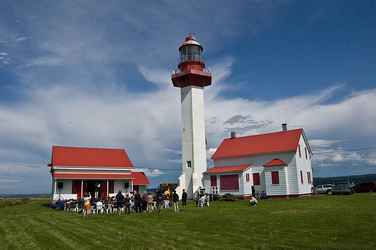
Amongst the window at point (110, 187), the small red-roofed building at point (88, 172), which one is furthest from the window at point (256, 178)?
the window at point (110, 187)

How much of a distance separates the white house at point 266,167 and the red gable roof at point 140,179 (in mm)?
7467

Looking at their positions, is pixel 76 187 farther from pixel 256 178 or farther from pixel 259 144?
pixel 259 144

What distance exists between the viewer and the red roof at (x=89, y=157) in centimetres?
3372

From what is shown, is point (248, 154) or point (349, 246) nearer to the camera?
point (349, 246)

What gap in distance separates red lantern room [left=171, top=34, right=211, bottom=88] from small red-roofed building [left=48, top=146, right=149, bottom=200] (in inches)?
399

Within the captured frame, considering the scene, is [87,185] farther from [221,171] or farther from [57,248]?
[57,248]

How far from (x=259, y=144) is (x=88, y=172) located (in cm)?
1739

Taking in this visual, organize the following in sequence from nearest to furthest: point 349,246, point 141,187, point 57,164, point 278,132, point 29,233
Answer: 1. point 349,246
2. point 29,233
3. point 57,164
4. point 278,132
5. point 141,187

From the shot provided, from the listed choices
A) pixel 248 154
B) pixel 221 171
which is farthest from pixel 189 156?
pixel 248 154

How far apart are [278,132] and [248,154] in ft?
13.2

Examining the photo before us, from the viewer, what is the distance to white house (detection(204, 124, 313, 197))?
111 ft

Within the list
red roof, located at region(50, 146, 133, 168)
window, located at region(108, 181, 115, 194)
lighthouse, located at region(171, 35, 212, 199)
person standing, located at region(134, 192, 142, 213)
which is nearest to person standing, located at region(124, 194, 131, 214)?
person standing, located at region(134, 192, 142, 213)

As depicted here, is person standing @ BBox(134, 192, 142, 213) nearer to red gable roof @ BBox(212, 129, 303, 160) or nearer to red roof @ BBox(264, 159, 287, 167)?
red roof @ BBox(264, 159, 287, 167)

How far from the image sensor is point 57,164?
108 ft
